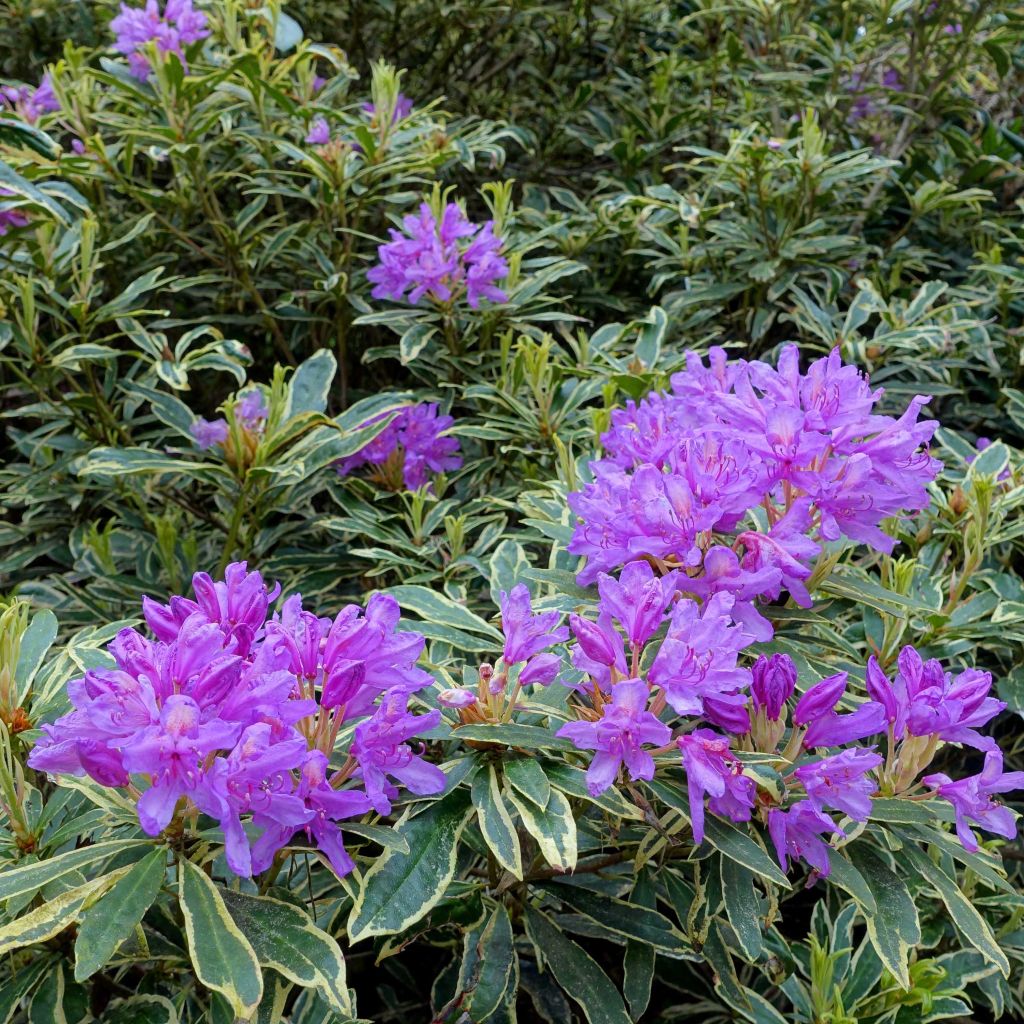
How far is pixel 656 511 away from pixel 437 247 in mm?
1279

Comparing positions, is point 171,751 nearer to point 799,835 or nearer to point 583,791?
point 583,791

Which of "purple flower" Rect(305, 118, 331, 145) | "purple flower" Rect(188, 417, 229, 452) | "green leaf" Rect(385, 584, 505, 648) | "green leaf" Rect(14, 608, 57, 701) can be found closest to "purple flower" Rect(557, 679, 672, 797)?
"green leaf" Rect(385, 584, 505, 648)

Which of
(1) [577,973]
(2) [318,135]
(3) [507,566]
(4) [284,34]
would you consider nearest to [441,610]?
(3) [507,566]

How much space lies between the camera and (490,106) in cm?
388

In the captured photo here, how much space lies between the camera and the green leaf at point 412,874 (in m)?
0.94

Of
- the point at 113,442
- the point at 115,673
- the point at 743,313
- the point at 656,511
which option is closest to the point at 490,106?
the point at 743,313

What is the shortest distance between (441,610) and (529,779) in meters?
0.36

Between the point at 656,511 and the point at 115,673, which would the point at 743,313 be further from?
the point at 115,673

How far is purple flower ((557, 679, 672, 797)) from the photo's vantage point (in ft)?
3.19

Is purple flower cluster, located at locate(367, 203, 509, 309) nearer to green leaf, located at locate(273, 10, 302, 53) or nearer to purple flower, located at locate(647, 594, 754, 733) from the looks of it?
green leaf, located at locate(273, 10, 302, 53)

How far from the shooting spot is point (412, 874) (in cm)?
100

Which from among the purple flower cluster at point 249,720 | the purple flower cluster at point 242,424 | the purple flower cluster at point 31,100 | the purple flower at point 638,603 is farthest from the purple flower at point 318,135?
the purple flower at point 638,603

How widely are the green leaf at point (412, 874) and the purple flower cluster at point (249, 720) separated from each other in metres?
0.04

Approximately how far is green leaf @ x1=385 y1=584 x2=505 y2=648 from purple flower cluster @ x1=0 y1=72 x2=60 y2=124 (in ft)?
6.49
